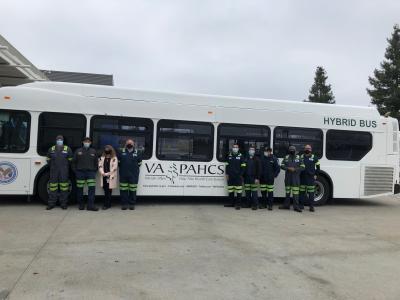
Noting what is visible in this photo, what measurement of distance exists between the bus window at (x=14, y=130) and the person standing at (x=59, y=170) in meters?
0.73

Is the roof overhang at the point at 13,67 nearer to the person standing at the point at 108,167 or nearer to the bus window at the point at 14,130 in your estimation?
the bus window at the point at 14,130

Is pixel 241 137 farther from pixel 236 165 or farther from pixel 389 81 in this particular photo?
pixel 389 81

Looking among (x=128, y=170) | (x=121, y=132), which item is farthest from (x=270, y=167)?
(x=121, y=132)

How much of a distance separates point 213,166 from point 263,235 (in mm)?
3450

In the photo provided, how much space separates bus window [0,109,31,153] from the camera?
30.5 ft

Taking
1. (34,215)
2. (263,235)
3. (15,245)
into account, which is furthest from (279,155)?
(15,245)

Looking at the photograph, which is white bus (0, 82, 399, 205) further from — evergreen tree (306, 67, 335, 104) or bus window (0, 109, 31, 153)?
evergreen tree (306, 67, 335, 104)

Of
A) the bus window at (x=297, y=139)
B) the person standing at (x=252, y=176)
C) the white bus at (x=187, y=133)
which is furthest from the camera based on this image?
the bus window at (x=297, y=139)

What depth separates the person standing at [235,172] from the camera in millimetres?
10141

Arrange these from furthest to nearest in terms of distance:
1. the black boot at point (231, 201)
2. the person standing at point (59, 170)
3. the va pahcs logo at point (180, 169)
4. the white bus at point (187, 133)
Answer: the black boot at point (231, 201) < the va pahcs logo at point (180, 169) < the white bus at point (187, 133) < the person standing at point (59, 170)

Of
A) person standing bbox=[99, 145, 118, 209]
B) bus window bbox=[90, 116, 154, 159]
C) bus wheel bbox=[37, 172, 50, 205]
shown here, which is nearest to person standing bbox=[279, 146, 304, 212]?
bus window bbox=[90, 116, 154, 159]

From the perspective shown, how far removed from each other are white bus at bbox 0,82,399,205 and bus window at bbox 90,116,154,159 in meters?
0.02

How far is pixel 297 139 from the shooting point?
36.3ft

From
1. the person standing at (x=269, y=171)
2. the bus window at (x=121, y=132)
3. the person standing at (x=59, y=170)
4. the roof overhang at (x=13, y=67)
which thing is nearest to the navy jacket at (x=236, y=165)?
the person standing at (x=269, y=171)
